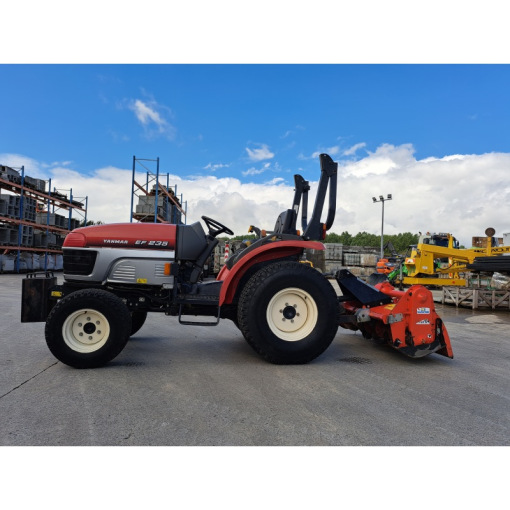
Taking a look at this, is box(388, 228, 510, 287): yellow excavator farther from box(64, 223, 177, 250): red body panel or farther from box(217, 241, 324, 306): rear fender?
box(64, 223, 177, 250): red body panel

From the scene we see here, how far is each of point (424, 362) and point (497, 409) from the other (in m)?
1.50

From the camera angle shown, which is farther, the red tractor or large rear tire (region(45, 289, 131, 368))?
the red tractor

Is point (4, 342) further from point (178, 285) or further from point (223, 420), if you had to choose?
point (223, 420)

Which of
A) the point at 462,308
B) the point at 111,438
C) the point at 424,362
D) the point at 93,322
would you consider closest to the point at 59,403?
the point at 111,438

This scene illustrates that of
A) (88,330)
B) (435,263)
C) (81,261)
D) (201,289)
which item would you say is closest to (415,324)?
(201,289)

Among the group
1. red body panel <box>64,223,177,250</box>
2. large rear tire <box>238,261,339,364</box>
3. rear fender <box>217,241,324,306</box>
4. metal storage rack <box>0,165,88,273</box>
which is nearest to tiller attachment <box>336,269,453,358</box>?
large rear tire <box>238,261,339,364</box>

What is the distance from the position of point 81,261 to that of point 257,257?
204cm

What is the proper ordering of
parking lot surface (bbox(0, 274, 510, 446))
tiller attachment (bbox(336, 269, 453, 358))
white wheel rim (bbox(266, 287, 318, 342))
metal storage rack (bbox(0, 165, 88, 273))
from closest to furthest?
1. parking lot surface (bbox(0, 274, 510, 446))
2. white wheel rim (bbox(266, 287, 318, 342))
3. tiller attachment (bbox(336, 269, 453, 358))
4. metal storage rack (bbox(0, 165, 88, 273))

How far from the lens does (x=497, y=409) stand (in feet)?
10.7

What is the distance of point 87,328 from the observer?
13.4ft

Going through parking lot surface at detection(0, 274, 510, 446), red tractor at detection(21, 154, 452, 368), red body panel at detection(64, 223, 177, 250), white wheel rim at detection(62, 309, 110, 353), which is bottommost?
parking lot surface at detection(0, 274, 510, 446)

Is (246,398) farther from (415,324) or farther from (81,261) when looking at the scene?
(81,261)

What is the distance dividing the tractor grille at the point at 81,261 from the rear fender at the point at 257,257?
5.06 feet

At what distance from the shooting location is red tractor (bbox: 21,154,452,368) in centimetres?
427
